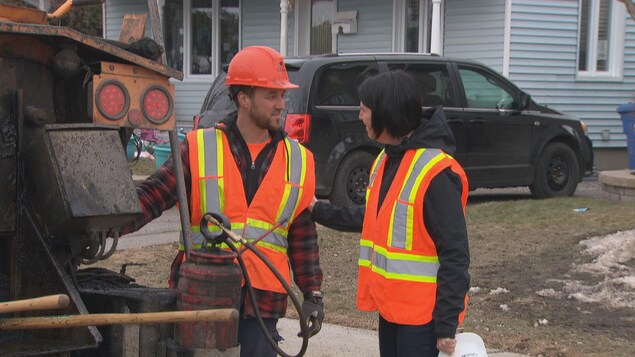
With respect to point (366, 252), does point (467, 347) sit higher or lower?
lower

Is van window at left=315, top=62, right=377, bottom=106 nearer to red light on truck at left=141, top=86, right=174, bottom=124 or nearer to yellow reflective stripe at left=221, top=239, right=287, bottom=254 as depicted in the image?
yellow reflective stripe at left=221, top=239, right=287, bottom=254

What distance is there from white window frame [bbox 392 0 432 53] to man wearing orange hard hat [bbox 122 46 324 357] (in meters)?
13.6

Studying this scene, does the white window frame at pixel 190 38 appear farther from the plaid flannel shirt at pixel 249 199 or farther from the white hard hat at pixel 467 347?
the white hard hat at pixel 467 347

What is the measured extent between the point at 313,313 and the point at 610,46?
13.9 metres

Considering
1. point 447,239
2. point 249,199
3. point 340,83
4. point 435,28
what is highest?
point 435,28

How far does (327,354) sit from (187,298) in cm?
263

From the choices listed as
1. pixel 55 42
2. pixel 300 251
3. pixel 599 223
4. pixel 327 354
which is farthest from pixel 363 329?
pixel 599 223

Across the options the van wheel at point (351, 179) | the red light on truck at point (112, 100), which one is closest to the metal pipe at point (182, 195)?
the red light on truck at point (112, 100)

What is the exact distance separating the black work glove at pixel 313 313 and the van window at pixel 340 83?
656 centimetres

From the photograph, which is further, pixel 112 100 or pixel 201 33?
pixel 201 33

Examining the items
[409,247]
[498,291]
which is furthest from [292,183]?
[498,291]

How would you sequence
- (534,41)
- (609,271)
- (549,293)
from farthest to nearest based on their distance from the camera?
(534,41)
(609,271)
(549,293)

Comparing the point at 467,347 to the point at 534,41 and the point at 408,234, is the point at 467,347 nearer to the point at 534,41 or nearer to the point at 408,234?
the point at 408,234

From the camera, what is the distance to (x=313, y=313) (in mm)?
3404
